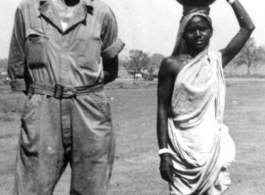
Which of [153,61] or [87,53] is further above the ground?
[87,53]

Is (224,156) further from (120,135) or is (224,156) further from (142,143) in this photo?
(120,135)

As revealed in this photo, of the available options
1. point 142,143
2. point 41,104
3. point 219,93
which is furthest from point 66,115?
point 142,143

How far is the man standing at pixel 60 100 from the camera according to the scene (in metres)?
3.19

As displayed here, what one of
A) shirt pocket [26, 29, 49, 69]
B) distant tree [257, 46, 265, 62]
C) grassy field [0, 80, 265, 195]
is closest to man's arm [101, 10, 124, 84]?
shirt pocket [26, 29, 49, 69]

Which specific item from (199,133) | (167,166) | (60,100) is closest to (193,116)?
(199,133)

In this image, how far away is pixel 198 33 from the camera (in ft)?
11.2

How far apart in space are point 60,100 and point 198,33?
3.55 ft

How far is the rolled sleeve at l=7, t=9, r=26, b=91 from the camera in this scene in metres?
3.30

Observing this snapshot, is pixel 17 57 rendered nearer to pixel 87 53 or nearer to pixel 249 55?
pixel 87 53

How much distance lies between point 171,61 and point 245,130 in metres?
6.80

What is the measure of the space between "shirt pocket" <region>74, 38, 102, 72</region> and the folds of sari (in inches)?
24.5

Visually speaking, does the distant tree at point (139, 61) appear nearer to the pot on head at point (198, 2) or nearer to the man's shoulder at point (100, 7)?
the pot on head at point (198, 2)

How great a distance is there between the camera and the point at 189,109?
343cm

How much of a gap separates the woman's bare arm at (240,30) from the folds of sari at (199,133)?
240 mm
